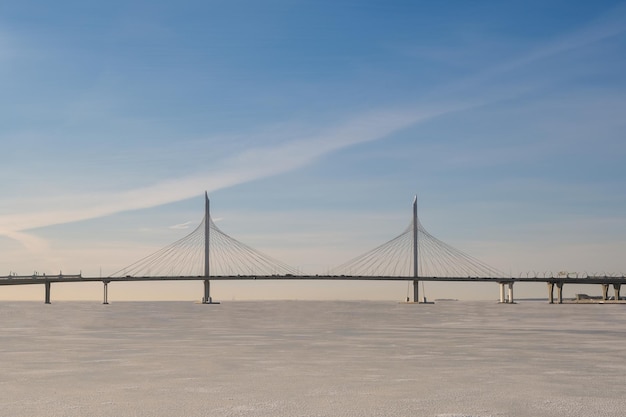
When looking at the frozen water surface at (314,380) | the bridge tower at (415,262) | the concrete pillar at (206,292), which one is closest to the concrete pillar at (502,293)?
the bridge tower at (415,262)

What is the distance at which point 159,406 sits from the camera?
14.8m

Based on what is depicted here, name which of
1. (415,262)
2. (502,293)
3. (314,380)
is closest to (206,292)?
(415,262)

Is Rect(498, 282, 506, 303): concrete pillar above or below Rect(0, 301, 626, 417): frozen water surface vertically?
below

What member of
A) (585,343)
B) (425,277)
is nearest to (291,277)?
(425,277)

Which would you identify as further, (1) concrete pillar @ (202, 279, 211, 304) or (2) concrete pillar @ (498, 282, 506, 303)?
(2) concrete pillar @ (498, 282, 506, 303)

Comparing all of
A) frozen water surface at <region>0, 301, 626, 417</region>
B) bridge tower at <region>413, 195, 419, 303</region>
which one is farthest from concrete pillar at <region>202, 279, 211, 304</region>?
frozen water surface at <region>0, 301, 626, 417</region>

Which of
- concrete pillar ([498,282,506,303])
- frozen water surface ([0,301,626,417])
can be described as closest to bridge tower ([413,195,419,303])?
concrete pillar ([498,282,506,303])

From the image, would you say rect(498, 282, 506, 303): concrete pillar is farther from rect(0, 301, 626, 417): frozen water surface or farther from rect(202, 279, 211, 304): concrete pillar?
rect(0, 301, 626, 417): frozen water surface

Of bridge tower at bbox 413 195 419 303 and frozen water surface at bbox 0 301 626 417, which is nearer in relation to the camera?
frozen water surface at bbox 0 301 626 417

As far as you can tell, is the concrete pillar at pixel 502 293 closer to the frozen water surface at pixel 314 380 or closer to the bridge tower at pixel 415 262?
the bridge tower at pixel 415 262

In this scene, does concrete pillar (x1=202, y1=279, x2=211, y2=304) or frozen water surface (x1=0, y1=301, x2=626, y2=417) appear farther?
concrete pillar (x1=202, y1=279, x2=211, y2=304)

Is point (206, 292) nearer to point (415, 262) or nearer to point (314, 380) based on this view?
point (415, 262)

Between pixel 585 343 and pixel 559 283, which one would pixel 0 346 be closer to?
pixel 585 343

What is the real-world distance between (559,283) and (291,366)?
189131 mm
